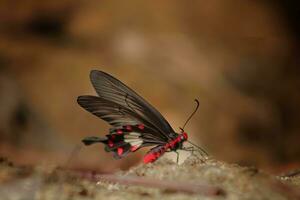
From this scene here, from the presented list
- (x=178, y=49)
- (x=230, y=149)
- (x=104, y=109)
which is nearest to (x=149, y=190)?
(x=104, y=109)

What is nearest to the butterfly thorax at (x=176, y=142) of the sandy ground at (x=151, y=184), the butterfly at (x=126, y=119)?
the butterfly at (x=126, y=119)

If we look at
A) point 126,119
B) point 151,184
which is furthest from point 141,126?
point 151,184

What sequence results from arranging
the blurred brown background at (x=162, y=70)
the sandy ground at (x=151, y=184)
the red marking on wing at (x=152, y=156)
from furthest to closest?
1. the blurred brown background at (x=162, y=70)
2. the red marking on wing at (x=152, y=156)
3. the sandy ground at (x=151, y=184)

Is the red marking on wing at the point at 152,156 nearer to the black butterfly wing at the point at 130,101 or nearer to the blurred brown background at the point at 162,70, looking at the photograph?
the black butterfly wing at the point at 130,101

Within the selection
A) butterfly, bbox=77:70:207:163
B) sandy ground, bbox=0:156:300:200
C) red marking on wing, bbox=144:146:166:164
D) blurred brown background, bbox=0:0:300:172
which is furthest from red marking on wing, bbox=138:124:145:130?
blurred brown background, bbox=0:0:300:172

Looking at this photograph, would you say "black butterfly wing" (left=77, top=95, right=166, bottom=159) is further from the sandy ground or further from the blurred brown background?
the blurred brown background
